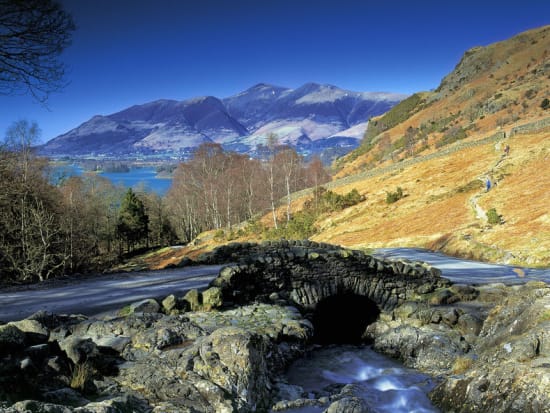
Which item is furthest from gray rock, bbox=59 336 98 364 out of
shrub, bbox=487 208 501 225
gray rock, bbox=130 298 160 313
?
shrub, bbox=487 208 501 225

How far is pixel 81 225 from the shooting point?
32.0 m

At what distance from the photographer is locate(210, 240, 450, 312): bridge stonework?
39.2 ft

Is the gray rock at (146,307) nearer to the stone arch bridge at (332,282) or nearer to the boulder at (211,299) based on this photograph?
the boulder at (211,299)

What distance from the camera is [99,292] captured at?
11492 mm

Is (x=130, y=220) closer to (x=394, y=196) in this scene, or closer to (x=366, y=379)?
(x=394, y=196)

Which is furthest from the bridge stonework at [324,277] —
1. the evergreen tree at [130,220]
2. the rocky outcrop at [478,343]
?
the evergreen tree at [130,220]

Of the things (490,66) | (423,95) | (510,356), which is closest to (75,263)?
(510,356)

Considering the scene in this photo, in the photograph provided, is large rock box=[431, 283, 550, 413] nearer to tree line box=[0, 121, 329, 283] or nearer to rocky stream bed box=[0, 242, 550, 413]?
rocky stream bed box=[0, 242, 550, 413]

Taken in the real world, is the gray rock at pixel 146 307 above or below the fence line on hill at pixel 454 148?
below

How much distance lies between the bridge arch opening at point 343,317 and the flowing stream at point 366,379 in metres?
1.38

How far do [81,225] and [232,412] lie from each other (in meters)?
30.1

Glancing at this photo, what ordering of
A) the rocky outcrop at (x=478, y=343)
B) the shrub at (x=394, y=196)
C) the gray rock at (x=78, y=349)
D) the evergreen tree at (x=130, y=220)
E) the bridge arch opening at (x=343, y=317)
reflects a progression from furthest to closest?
1. the evergreen tree at (x=130, y=220)
2. the shrub at (x=394, y=196)
3. the bridge arch opening at (x=343, y=317)
4. the gray rock at (x=78, y=349)
5. the rocky outcrop at (x=478, y=343)

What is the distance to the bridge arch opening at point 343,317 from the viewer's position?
13.0 metres

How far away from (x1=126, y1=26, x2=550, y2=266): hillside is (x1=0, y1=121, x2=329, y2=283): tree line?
6.42 m
